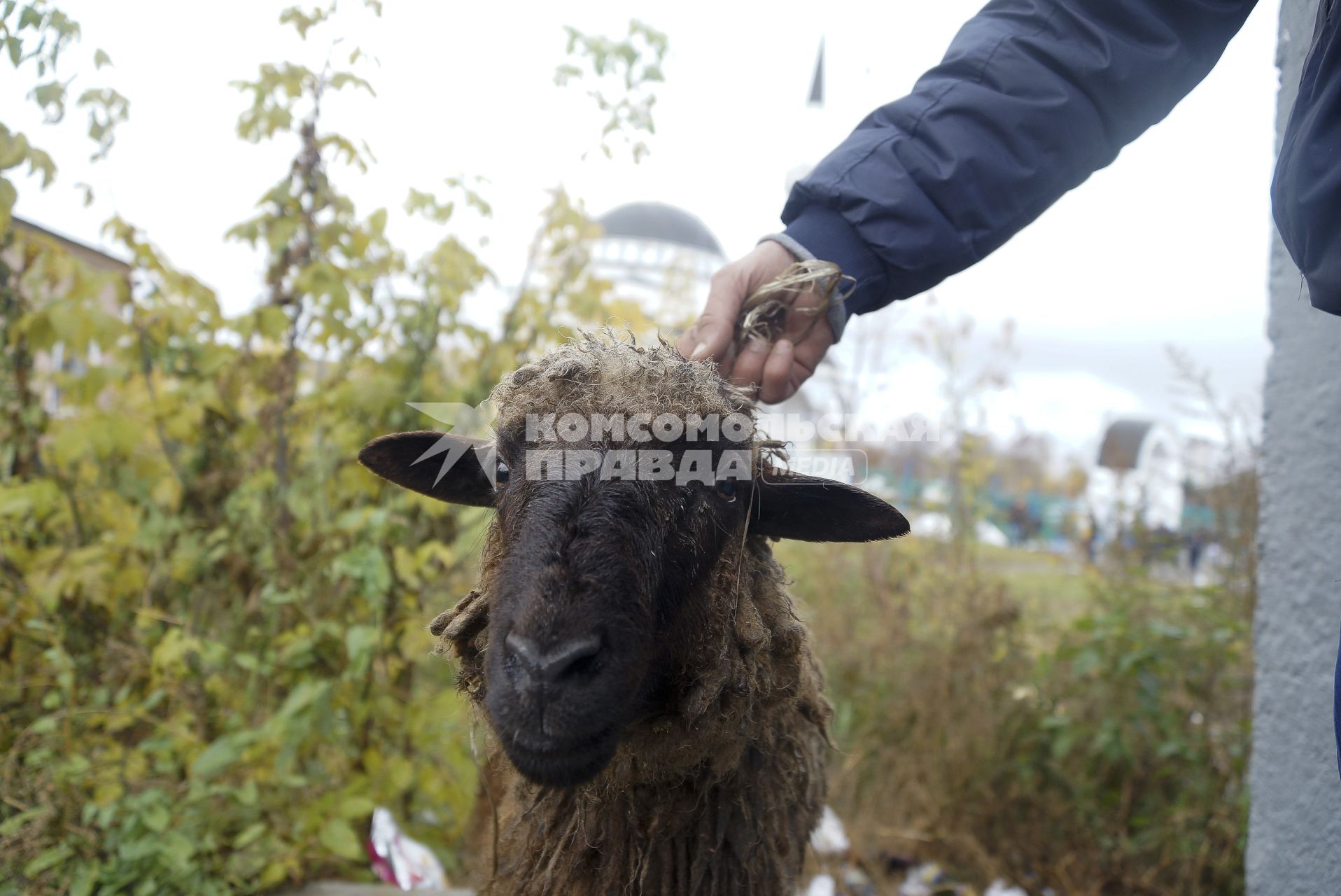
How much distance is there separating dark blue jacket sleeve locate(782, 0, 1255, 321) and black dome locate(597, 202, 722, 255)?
1138 centimetres

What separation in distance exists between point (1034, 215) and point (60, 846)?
A: 3.98 metres

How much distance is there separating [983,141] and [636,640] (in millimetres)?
1716

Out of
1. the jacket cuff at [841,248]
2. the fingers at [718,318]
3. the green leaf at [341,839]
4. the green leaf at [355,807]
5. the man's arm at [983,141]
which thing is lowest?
the green leaf at [341,839]

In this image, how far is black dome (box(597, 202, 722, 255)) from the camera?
14.5 metres

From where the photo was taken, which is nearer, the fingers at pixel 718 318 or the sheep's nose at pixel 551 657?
the sheep's nose at pixel 551 657

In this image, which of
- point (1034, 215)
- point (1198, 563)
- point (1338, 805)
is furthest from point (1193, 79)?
point (1198, 563)

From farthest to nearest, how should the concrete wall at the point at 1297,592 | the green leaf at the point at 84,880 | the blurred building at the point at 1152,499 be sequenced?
the blurred building at the point at 1152,499
the green leaf at the point at 84,880
the concrete wall at the point at 1297,592

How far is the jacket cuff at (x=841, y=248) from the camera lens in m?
2.27

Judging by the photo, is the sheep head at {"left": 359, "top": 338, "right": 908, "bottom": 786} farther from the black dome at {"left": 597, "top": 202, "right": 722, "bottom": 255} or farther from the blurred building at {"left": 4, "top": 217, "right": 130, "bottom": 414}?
the black dome at {"left": 597, "top": 202, "right": 722, "bottom": 255}

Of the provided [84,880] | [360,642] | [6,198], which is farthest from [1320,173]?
[84,880]
